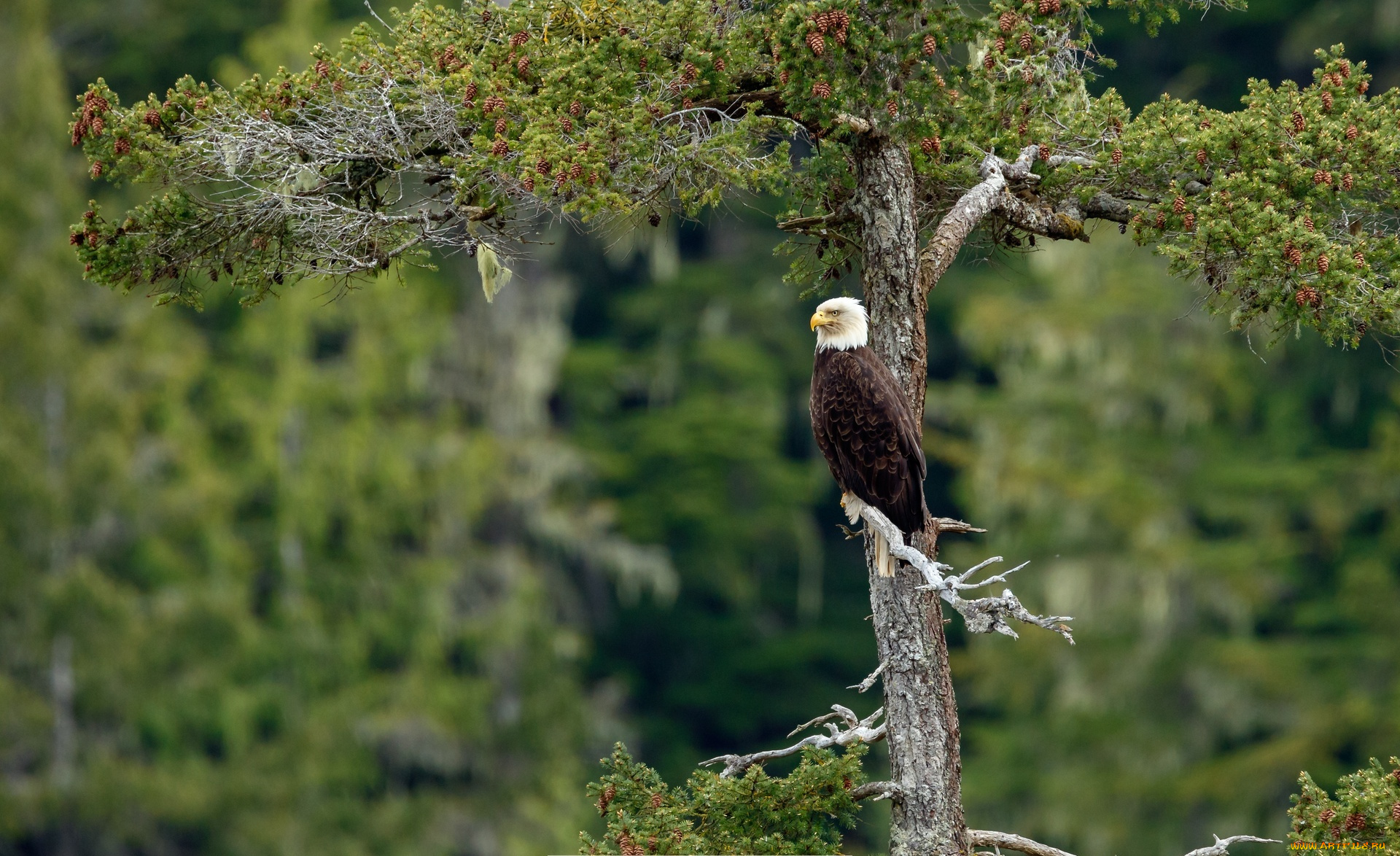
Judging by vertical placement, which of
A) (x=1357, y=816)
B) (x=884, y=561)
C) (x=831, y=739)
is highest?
(x=884, y=561)

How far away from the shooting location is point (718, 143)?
19.8 feet

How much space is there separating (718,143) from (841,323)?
44.8 inches

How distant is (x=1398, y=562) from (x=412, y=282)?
1121 cm

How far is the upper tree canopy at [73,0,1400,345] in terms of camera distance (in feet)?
19.8

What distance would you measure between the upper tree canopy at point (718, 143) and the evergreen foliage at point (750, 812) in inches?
77.1

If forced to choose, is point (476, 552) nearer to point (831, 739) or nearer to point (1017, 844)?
point (1017, 844)

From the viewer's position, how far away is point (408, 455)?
2069 centimetres

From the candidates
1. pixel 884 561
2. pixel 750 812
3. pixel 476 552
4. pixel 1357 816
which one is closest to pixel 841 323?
pixel 884 561

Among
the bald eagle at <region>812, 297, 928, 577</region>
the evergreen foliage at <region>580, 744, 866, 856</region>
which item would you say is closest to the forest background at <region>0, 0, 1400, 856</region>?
the bald eagle at <region>812, 297, 928, 577</region>

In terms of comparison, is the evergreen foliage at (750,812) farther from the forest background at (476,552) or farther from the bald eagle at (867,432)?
the forest background at (476,552)

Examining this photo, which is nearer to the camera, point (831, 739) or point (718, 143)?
point (718, 143)

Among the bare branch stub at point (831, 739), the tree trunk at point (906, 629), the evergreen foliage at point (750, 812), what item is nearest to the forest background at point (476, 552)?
the tree trunk at point (906, 629)

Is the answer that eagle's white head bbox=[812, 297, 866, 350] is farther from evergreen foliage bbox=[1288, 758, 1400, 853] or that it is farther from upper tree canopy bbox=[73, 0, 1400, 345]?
evergreen foliage bbox=[1288, 758, 1400, 853]

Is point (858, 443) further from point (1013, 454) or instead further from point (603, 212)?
point (1013, 454)
